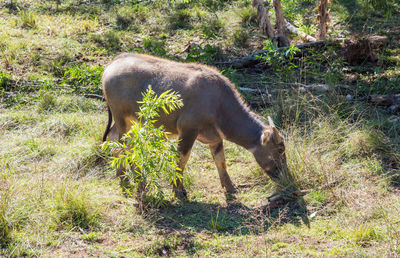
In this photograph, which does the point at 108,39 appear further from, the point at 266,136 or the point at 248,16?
the point at 266,136

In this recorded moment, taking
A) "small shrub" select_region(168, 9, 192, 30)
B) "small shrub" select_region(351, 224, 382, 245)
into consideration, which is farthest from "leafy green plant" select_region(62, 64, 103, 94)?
"small shrub" select_region(351, 224, 382, 245)

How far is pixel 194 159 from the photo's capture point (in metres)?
8.32

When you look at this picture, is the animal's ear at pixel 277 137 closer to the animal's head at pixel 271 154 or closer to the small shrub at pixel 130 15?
the animal's head at pixel 271 154

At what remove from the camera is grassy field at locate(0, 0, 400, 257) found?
5.51 m

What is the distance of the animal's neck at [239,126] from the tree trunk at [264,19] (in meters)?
5.44

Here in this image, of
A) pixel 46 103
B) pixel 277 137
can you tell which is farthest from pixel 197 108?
pixel 46 103

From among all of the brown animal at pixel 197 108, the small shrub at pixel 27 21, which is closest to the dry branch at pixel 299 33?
the brown animal at pixel 197 108

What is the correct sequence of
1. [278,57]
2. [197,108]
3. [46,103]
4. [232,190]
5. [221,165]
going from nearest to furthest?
1. [197,108]
2. [232,190]
3. [221,165]
4. [46,103]
5. [278,57]

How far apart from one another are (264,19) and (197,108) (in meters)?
6.03

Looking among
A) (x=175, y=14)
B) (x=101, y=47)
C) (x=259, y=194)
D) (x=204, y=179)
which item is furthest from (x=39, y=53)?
(x=259, y=194)

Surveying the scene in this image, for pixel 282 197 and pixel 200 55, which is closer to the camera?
pixel 282 197

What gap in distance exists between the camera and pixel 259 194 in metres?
7.14

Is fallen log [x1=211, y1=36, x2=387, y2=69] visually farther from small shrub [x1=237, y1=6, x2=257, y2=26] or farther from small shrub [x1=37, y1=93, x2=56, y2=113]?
small shrub [x1=37, y1=93, x2=56, y2=113]

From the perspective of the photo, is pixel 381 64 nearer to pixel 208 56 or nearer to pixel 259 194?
pixel 208 56
